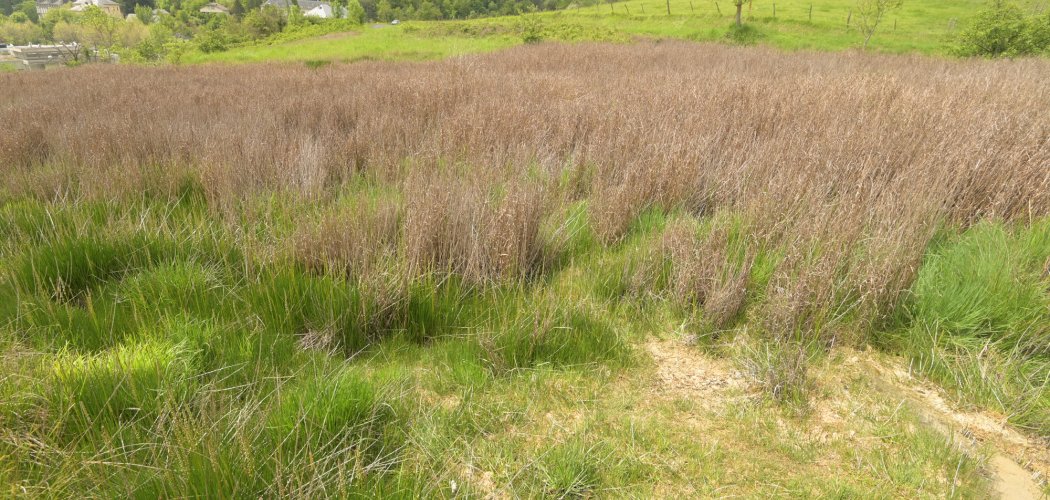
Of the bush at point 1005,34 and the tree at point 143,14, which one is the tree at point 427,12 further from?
the bush at point 1005,34

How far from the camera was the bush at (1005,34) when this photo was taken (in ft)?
49.5

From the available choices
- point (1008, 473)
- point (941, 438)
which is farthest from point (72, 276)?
point (1008, 473)

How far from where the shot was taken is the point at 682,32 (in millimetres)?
28000

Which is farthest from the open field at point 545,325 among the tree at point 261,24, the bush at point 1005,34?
the tree at point 261,24

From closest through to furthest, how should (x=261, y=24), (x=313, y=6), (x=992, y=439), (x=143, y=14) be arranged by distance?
(x=992, y=439)
(x=261, y=24)
(x=143, y=14)
(x=313, y=6)

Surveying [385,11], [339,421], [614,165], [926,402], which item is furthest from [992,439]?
[385,11]

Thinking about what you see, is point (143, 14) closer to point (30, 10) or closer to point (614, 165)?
point (30, 10)

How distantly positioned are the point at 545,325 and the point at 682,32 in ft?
100

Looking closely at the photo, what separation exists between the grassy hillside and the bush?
11.8 feet

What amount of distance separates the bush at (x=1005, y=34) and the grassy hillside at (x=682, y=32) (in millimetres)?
3583

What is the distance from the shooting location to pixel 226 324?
2.15 meters

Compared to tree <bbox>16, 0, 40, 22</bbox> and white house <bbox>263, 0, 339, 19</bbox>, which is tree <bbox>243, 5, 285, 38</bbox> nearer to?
white house <bbox>263, 0, 339, 19</bbox>

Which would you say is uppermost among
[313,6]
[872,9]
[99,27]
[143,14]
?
[313,6]

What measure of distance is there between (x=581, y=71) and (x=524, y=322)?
34.3ft
